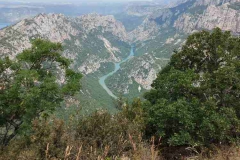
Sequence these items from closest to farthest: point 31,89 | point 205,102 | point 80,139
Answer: point 80,139 → point 31,89 → point 205,102

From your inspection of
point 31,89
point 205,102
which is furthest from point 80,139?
point 205,102

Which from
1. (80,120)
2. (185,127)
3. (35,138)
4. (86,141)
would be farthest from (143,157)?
(185,127)

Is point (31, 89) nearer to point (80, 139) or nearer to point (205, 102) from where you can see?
point (80, 139)

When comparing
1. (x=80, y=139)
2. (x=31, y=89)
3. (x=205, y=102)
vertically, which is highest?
(x=80, y=139)

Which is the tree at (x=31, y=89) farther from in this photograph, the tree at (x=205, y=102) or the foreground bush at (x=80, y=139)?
the tree at (x=205, y=102)

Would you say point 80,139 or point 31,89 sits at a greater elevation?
point 80,139

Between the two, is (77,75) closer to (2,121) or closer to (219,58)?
(2,121)
